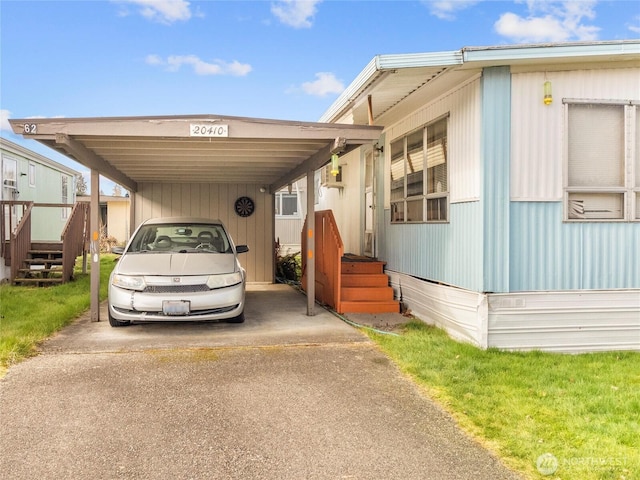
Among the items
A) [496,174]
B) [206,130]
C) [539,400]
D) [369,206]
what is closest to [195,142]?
[206,130]

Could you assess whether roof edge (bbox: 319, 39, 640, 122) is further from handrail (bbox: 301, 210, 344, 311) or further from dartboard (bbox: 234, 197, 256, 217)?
dartboard (bbox: 234, 197, 256, 217)

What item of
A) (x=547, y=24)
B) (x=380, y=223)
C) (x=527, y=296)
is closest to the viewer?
(x=527, y=296)

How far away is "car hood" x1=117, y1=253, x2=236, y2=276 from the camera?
607 centimetres

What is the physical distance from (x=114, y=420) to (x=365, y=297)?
16.0ft

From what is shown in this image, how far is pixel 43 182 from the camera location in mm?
17516

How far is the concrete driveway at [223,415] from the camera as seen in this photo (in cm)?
282

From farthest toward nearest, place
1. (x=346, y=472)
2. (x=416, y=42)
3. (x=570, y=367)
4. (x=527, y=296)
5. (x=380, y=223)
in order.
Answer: (x=416, y=42), (x=380, y=223), (x=527, y=296), (x=570, y=367), (x=346, y=472)

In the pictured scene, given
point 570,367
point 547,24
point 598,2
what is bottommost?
point 570,367

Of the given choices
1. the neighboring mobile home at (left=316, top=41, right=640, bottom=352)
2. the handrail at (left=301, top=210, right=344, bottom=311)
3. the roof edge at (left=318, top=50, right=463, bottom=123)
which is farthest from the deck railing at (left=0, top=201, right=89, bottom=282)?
the neighboring mobile home at (left=316, top=41, right=640, bottom=352)

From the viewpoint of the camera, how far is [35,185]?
1662 cm

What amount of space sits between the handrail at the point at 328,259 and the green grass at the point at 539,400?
1.99 metres

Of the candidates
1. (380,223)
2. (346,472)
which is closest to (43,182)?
(380,223)

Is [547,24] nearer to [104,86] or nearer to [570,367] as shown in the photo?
[570,367]

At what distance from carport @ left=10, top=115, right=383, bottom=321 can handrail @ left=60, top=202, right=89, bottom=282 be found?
1.94m
